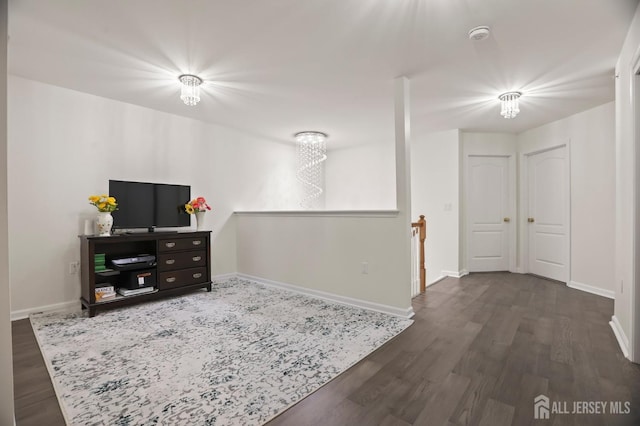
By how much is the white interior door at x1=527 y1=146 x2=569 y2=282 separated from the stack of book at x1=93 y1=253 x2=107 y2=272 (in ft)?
19.7

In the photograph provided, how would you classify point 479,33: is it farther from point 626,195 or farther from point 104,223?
point 104,223

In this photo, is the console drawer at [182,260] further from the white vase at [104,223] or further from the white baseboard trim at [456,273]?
the white baseboard trim at [456,273]

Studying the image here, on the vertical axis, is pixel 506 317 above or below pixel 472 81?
below

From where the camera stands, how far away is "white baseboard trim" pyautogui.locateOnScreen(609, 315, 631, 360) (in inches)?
85.4

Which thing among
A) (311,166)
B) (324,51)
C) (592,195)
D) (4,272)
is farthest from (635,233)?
(311,166)

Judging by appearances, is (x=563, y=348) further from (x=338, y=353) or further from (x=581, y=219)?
(x=581, y=219)

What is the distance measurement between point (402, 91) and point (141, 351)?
10.7 feet

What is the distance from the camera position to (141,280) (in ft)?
11.0

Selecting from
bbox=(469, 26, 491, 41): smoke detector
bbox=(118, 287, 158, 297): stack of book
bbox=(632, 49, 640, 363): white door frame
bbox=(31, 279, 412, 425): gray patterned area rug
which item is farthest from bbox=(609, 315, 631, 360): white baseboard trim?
bbox=(118, 287, 158, 297): stack of book

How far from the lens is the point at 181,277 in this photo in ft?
12.1

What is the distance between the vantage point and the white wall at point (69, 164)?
117 inches

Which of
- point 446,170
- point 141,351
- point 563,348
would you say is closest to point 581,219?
point 446,170

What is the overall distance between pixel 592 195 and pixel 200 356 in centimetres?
505

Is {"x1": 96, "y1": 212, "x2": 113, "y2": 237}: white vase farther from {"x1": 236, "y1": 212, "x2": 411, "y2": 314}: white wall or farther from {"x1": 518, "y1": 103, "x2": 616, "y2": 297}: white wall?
{"x1": 518, "y1": 103, "x2": 616, "y2": 297}: white wall
